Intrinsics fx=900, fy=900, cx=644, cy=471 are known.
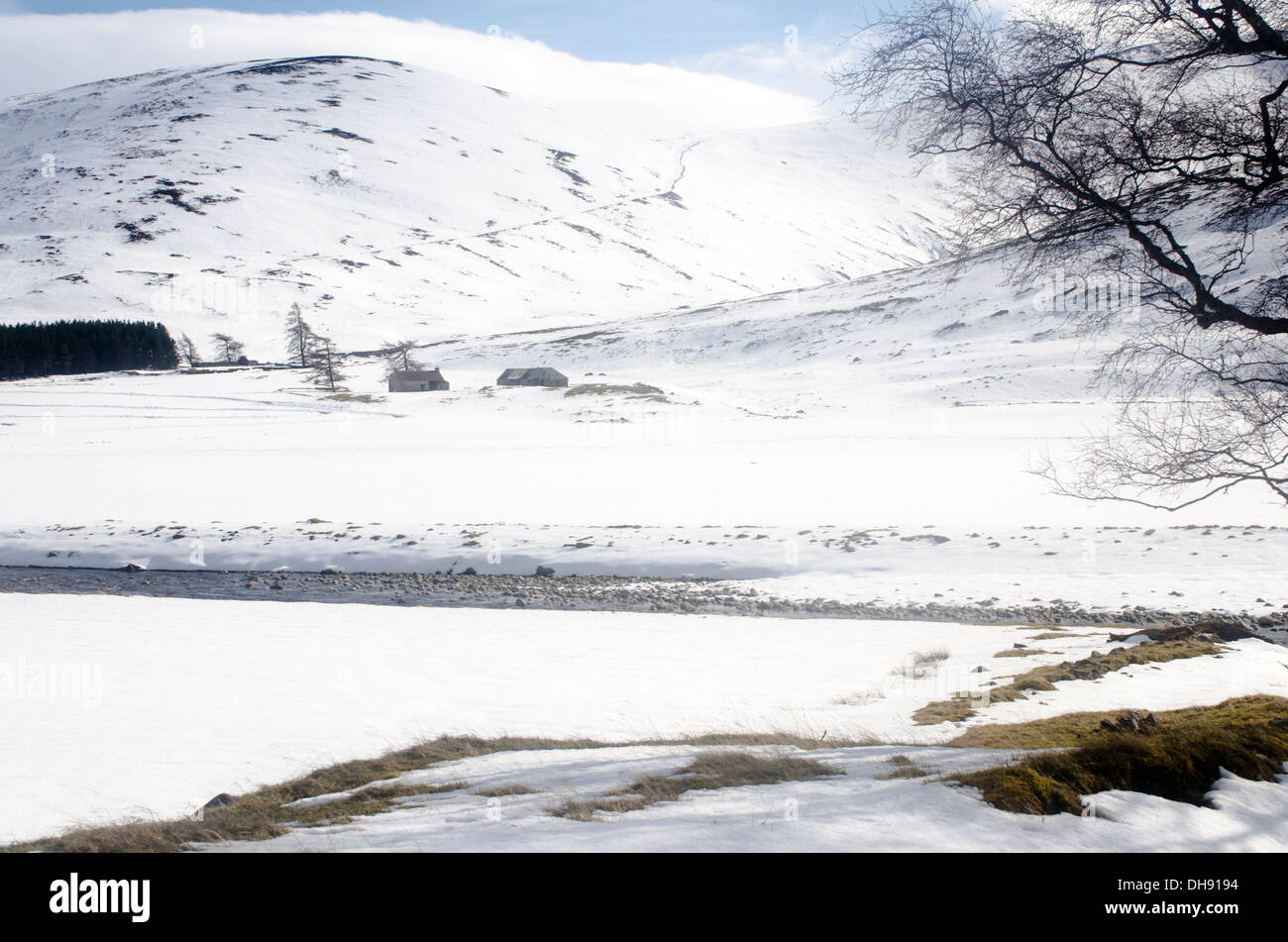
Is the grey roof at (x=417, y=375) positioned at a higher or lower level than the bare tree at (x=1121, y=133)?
higher

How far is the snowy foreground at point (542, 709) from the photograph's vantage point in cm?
558

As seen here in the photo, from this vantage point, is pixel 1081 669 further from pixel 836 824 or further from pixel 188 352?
pixel 188 352

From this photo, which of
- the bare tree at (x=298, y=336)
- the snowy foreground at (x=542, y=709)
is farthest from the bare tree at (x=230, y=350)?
the snowy foreground at (x=542, y=709)

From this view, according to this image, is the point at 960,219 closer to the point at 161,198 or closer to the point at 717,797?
the point at 717,797

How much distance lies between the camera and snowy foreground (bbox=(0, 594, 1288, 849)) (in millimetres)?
5578

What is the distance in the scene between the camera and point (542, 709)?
1149cm

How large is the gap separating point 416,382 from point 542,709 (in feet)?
219

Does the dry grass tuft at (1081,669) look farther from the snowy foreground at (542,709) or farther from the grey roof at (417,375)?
the grey roof at (417,375)

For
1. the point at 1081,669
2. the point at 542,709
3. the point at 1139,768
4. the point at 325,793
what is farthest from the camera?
the point at 1081,669

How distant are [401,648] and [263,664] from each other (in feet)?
7.18

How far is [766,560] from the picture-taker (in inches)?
863

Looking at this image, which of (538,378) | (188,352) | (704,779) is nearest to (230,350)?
(188,352)

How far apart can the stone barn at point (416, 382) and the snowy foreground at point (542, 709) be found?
57.0 meters

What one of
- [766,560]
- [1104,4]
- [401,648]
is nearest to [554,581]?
[766,560]
